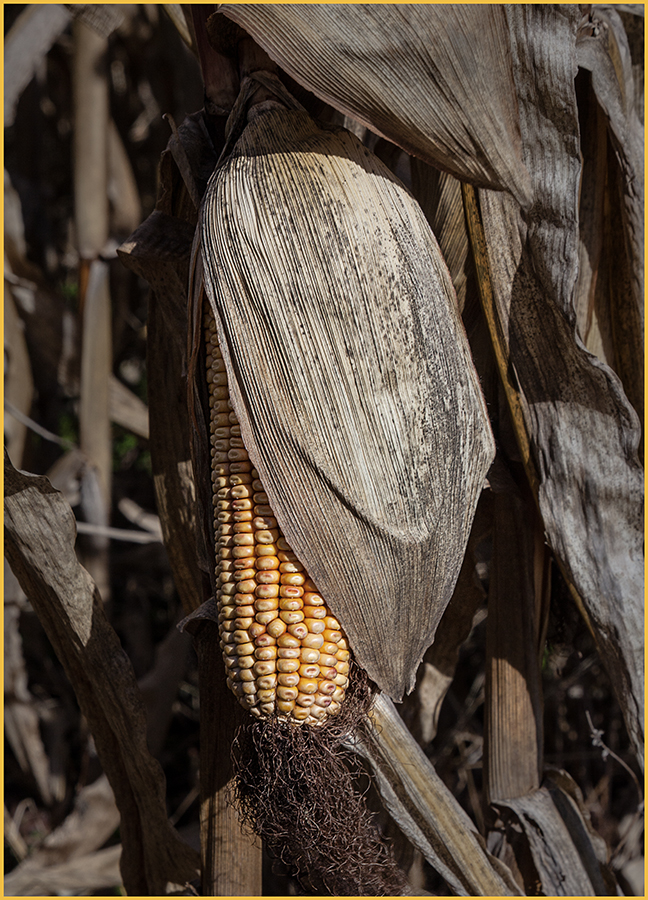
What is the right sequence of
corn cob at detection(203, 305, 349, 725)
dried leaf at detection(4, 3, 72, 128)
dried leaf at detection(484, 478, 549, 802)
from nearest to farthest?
corn cob at detection(203, 305, 349, 725) < dried leaf at detection(484, 478, 549, 802) < dried leaf at detection(4, 3, 72, 128)

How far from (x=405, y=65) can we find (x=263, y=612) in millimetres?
443

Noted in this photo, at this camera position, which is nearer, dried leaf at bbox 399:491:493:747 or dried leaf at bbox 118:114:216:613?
dried leaf at bbox 118:114:216:613

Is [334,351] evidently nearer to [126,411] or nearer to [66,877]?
[126,411]

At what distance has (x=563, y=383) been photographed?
2.31 feet

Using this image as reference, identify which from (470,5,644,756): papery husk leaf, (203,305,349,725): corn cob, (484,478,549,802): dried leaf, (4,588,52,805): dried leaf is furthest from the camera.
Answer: (4,588,52,805): dried leaf

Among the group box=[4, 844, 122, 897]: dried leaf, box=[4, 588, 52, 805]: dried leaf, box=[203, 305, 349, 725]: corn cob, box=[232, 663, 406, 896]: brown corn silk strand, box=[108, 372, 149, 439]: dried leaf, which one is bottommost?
box=[4, 844, 122, 897]: dried leaf

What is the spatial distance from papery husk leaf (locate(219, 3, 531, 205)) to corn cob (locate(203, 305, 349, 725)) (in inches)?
8.2

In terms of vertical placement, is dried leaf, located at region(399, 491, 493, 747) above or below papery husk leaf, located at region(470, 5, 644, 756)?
below

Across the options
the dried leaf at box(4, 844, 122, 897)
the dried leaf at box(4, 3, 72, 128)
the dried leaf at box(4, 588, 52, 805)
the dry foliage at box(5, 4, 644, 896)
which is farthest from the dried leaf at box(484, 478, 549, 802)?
the dried leaf at box(4, 3, 72, 128)

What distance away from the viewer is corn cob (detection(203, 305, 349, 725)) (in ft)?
1.74

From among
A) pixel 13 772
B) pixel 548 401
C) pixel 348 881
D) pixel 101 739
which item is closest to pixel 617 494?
pixel 548 401

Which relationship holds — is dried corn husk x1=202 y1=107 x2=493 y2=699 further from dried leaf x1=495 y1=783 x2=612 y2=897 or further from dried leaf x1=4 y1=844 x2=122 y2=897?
dried leaf x1=4 y1=844 x2=122 y2=897

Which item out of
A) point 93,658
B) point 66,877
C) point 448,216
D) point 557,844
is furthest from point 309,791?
point 66,877

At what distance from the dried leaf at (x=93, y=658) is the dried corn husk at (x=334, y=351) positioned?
30 cm
